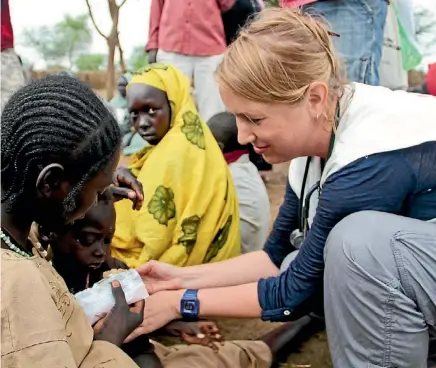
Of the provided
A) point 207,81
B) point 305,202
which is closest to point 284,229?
point 305,202

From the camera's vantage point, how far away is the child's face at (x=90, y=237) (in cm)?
200

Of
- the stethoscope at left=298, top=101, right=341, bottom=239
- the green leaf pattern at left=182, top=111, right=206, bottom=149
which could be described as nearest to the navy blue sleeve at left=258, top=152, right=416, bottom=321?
the stethoscope at left=298, top=101, right=341, bottom=239

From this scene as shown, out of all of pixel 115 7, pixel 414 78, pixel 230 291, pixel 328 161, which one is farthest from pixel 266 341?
pixel 414 78

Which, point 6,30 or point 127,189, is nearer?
point 127,189

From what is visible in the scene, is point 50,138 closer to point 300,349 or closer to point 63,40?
point 300,349

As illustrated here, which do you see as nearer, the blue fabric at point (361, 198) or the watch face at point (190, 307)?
the blue fabric at point (361, 198)

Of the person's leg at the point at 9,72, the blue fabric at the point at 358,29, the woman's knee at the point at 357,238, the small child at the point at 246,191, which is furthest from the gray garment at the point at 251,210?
the woman's knee at the point at 357,238

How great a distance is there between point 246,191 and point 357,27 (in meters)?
0.97

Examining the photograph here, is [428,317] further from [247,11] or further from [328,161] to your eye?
[247,11]

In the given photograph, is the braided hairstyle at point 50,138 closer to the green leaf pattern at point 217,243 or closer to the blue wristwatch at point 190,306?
the blue wristwatch at point 190,306

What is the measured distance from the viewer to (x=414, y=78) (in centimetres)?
1023

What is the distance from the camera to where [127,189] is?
2.14m

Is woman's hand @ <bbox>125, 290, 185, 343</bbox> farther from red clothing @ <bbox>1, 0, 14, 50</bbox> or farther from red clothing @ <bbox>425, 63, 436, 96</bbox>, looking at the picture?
red clothing @ <bbox>425, 63, 436, 96</bbox>

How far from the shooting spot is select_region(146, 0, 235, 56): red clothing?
3996mm
